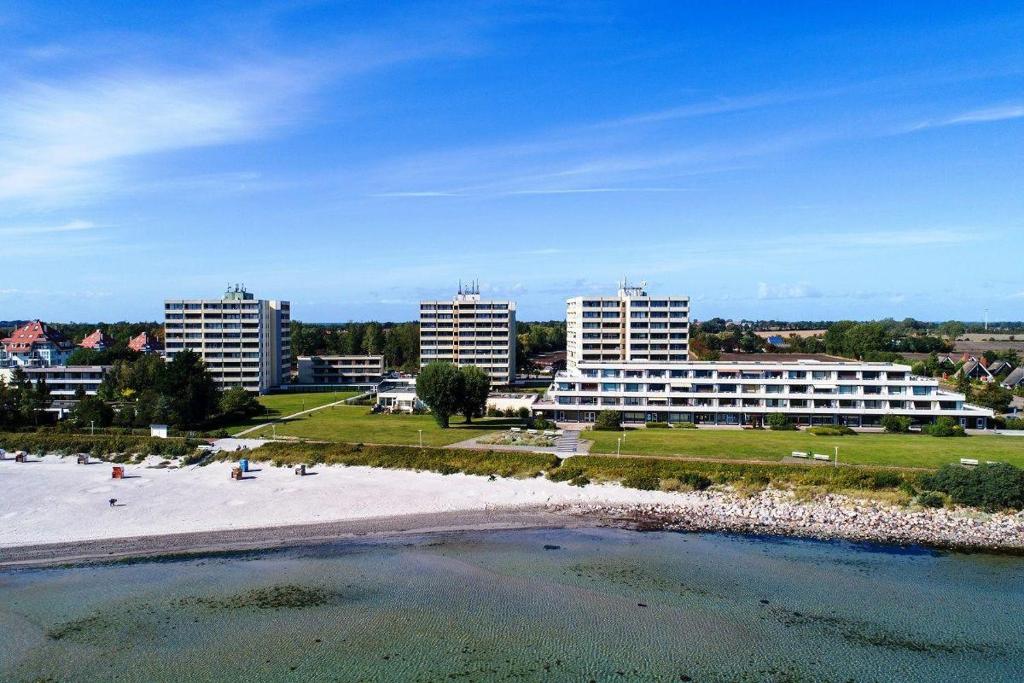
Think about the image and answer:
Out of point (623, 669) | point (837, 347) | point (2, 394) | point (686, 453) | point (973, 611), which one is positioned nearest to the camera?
point (623, 669)

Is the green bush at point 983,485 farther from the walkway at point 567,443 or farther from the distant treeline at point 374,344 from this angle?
the distant treeline at point 374,344

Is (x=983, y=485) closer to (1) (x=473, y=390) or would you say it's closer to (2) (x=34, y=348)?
(1) (x=473, y=390)

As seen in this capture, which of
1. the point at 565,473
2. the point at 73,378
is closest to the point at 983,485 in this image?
the point at 565,473

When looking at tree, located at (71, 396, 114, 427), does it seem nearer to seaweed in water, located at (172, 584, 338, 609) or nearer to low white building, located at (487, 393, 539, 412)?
low white building, located at (487, 393, 539, 412)

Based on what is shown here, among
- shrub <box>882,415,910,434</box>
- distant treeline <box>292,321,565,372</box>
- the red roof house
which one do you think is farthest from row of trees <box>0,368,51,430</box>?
shrub <box>882,415,910,434</box>

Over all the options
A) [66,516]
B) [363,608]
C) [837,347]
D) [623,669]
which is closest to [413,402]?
[66,516]

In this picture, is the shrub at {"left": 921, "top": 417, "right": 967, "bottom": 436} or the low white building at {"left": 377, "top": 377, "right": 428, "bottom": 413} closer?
the shrub at {"left": 921, "top": 417, "right": 967, "bottom": 436}

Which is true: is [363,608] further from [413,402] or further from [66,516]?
[413,402]
